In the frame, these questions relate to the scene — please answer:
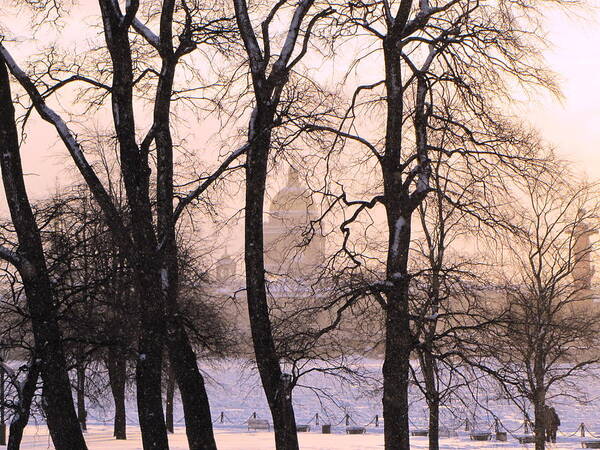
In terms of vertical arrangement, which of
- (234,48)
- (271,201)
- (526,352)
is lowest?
(526,352)

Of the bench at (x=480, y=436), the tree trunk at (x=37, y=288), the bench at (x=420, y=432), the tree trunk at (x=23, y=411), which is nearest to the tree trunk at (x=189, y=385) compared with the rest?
the tree trunk at (x=37, y=288)

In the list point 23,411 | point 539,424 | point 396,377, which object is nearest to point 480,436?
point 539,424

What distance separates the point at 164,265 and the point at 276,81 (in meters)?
2.60

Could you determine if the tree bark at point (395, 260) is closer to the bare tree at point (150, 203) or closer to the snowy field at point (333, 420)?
the snowy field at point (333, 420)

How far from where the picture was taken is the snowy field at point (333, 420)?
73.4 ft

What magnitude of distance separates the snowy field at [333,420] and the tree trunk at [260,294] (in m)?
1.04

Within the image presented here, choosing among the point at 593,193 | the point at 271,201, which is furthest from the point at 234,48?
the point at 593,193

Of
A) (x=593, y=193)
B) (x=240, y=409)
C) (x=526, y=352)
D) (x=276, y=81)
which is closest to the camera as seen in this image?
(x=276, y=81)

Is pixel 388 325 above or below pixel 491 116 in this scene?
below

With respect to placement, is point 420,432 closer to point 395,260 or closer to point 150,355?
point 395,260

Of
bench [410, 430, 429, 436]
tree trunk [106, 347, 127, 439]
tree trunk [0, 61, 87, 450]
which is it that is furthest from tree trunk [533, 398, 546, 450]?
tree trunk [0, 61, 87, 450]

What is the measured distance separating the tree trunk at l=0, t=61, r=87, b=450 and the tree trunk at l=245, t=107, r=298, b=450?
2.28 metres

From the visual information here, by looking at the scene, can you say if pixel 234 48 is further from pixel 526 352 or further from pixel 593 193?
pixel 593 193

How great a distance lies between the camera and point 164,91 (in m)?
10.0
